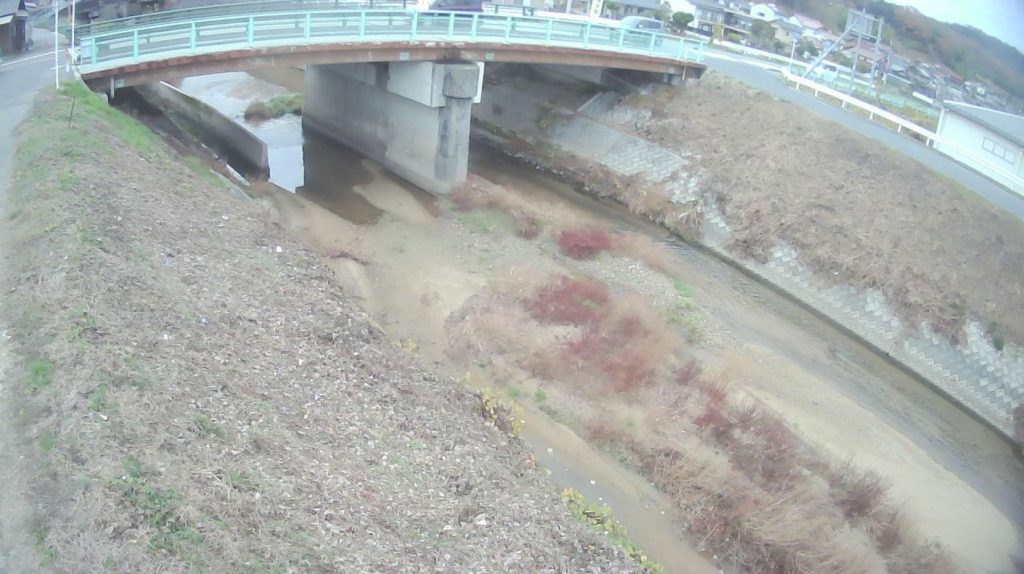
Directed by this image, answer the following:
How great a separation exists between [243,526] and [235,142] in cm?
2202

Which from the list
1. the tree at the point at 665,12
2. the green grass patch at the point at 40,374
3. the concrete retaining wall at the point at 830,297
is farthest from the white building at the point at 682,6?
the green grass patch at the point at 40,374

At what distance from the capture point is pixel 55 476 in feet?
29.5

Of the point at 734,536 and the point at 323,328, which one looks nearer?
the point at 734,536

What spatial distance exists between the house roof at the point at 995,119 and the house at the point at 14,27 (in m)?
30.3

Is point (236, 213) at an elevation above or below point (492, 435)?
above

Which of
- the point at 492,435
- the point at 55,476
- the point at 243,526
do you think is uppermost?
the point at 55,476

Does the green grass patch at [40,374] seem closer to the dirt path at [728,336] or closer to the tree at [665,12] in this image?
the dirt path at [728,336]

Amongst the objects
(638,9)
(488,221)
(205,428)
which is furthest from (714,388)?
(638,9)

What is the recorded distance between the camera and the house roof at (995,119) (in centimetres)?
2706

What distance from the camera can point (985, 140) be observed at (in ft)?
93.0

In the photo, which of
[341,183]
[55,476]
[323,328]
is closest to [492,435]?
[323,328]

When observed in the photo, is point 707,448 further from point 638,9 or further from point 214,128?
point 638,9

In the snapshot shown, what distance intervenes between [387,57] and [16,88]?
1043cm

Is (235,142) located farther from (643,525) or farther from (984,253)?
(984,253)
